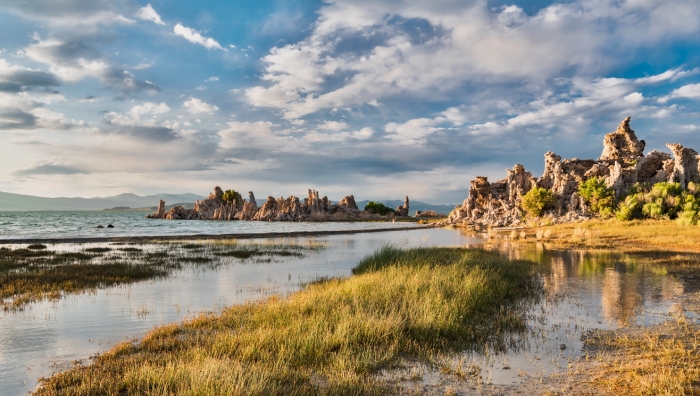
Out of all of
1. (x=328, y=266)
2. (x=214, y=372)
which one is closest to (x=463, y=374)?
(x=214, y=372)

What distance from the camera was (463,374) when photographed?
9.22 m

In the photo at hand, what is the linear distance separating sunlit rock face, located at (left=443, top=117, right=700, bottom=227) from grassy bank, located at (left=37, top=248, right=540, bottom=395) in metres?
67.4

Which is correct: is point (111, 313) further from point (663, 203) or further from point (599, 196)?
point (599, 196)

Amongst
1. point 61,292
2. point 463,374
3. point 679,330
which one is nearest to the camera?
point 463,374

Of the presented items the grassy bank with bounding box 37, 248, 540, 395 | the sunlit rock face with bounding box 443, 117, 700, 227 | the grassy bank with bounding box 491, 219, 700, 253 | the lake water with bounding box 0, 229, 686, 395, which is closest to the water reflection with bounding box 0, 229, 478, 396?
the lake water with bounding box 0, 229, 686, 395

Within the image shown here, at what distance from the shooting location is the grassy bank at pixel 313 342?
827 centimetres

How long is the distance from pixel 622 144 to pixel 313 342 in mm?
112180

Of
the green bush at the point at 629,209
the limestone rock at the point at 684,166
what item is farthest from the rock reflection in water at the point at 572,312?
the limestone rock at the point at 684,166

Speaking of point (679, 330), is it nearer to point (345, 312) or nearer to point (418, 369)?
point (418, 369)

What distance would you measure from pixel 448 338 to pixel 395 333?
1695 mm

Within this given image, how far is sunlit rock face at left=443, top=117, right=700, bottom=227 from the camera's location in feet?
225

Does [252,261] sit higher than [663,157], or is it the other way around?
[663,157]

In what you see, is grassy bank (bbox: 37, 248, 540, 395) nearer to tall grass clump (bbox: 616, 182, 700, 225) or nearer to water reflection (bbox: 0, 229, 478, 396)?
water reflection (bbox: 0, 229, 478, 396)

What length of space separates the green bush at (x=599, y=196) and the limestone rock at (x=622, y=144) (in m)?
23.1
